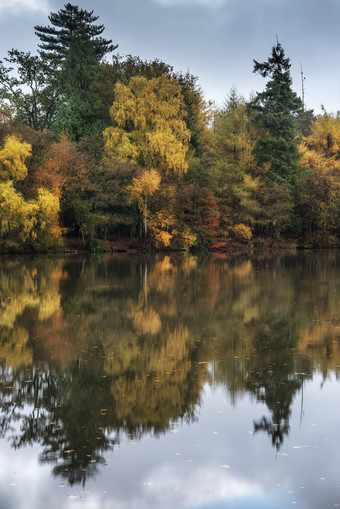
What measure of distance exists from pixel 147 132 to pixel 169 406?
142 ft

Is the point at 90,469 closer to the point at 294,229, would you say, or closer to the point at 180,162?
the point at 180,162

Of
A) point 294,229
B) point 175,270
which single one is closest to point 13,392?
point 175,270

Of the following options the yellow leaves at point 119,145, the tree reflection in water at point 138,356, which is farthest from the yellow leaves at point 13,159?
the tree reflection in water at point 138,356

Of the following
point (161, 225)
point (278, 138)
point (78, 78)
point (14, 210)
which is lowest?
point (161, 225)

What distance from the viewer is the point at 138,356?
11.1 metres

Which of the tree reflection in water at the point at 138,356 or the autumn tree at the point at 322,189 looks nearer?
the tree reflection in water at the point at 138,356

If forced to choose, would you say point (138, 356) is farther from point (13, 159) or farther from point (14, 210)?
point (13, 159)

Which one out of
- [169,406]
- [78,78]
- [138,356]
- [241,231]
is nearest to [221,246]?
[241,231]

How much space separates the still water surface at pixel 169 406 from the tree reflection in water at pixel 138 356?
3cm

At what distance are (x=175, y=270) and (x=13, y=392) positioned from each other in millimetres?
23045

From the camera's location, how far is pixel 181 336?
13016 millimetres

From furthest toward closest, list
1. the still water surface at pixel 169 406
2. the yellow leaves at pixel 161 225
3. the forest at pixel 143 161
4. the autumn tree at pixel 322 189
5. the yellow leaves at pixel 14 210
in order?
→ the autumn tree at pixel 322 189 < the yellow leaves at pixel 161 225 < the forest at pixel 143 161 < the yellow leaves at pixel 14 210 < the still water surface at pixel 169 406

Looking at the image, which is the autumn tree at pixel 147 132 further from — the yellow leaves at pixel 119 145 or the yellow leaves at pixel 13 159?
the yellow leaves at pixel 13 159

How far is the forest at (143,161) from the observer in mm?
43656
